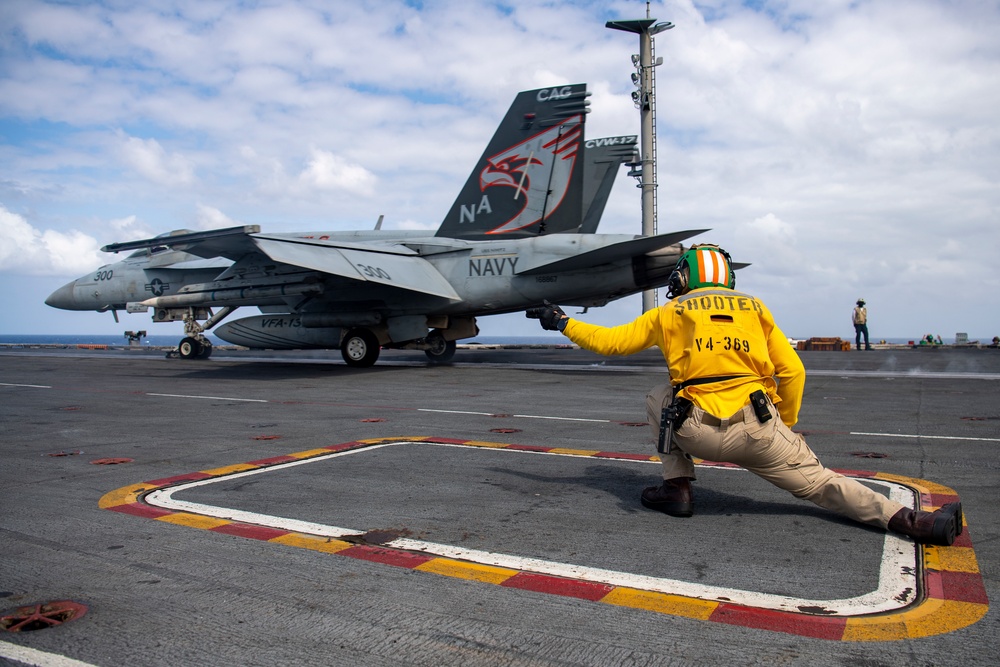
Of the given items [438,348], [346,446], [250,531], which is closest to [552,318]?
[250,531]

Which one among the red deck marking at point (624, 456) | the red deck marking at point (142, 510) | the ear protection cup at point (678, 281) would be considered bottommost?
the red deck marking at point (624, 456)

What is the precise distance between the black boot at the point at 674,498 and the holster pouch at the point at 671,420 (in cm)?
21

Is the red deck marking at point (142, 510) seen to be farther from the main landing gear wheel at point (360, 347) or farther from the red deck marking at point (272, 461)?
the main landing gear wheel at point (360, 347)

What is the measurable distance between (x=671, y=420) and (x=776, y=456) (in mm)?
612

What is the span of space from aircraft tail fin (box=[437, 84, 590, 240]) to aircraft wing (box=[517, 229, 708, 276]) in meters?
1.95

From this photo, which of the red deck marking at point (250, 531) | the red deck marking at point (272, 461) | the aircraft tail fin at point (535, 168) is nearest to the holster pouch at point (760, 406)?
the red deck marking at point (250, 531)

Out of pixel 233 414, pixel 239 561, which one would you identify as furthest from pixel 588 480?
pixel 233 414

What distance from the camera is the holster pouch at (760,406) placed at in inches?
160

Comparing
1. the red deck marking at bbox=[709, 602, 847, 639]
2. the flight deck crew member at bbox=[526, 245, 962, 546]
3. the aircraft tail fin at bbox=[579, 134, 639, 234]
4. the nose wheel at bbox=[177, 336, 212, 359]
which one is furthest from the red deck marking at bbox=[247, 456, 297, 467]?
the aircraft tail fin at bbox=[579, 134, 639, 234]

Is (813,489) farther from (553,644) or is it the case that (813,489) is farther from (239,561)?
(239,561)

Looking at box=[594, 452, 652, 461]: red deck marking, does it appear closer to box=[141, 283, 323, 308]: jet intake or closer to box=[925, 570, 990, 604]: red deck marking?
box=[925, 570, 990, 604]: red deck marking

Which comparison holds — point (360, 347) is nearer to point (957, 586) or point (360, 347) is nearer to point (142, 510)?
point (142, 510)

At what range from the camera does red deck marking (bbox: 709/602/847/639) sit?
8.75 ft

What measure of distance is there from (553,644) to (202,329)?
908 inches
